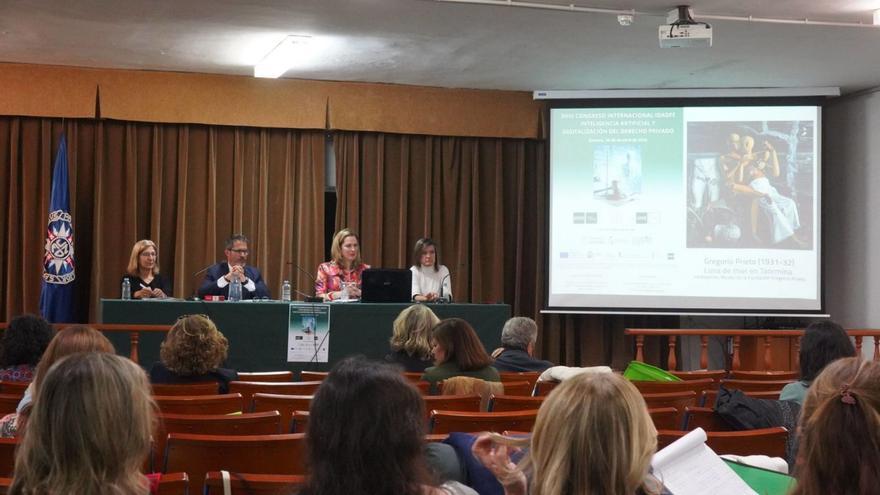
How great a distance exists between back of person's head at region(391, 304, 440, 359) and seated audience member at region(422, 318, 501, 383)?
0.79 m

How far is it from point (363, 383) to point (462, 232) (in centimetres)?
829

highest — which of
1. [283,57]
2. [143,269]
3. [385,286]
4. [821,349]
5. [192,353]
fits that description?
Answer: [283,57]

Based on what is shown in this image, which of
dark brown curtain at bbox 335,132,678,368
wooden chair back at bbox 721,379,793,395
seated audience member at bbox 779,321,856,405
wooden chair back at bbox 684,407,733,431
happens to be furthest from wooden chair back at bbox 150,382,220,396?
dark brown curtain at bbox 335,132,678,368

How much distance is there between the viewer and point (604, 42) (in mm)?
7781

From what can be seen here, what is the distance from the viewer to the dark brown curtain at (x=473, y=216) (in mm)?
9781

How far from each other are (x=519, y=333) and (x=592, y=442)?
4178 mm

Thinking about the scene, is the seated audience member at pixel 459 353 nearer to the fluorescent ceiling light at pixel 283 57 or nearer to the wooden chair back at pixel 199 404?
the wooden chair back at pixel 199 404

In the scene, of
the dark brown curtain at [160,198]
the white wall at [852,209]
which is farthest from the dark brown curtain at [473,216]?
the white wall at [852,209]

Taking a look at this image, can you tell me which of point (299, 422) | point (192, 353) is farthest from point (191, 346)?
point (299, 422)

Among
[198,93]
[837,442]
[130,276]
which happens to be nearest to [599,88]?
[198,93]

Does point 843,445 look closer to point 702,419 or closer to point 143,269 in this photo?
point 702,419

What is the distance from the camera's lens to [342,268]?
823 cm

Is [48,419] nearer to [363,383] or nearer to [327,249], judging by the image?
[363,383]

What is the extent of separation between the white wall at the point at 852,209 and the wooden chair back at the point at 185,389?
6734 mm
